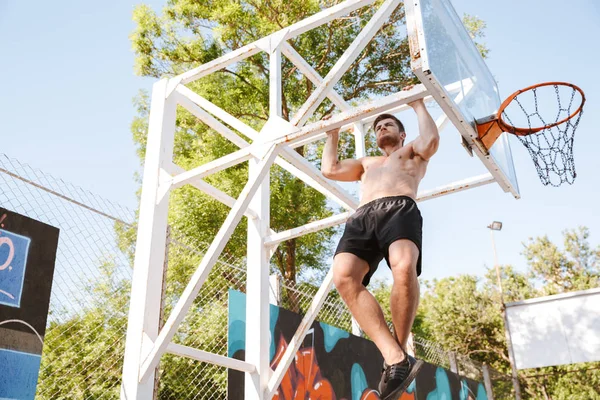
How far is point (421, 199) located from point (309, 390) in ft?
8.63

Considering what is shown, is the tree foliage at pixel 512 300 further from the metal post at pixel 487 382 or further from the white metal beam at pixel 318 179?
the white metal beam at pixel 318 179

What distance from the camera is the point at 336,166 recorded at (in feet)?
11.8

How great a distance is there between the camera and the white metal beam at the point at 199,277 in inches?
141

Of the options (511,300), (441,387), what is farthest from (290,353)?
(511,300)

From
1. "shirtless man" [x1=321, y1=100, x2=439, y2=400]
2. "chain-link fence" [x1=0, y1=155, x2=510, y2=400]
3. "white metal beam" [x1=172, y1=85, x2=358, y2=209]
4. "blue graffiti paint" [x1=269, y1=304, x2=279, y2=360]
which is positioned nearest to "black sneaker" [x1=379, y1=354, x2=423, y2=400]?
"shirtless man" [x1=321, y1=100, x2=439, y2=400]

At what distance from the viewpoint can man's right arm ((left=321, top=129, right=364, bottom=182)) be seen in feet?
11.6

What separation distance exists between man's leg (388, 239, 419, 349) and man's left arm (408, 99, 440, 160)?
65 centimetres

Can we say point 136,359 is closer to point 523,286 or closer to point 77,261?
point 77,261

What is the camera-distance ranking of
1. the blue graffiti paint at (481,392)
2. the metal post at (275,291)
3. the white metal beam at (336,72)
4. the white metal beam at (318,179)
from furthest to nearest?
the blue graffiti paint at (481,392)
the metal post at (275,291)
the white metal beam at (318,179)
the white metal beam at (336,72)

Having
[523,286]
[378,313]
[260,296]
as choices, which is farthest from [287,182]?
[523,286]

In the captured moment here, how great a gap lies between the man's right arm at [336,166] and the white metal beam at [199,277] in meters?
0.35

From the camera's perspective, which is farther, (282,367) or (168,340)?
(282,367)

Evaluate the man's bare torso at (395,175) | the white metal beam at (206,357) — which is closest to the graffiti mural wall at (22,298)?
the white metal beam at (206,357)

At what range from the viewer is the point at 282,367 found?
434cm
